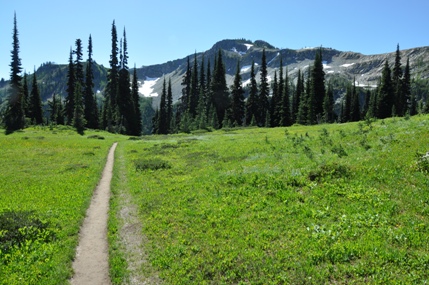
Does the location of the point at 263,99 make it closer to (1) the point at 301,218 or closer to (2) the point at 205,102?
(2) the point at 205,102

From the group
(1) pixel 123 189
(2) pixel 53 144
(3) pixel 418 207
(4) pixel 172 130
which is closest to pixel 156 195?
(1) pixel 123 189

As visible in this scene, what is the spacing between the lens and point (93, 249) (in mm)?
12531

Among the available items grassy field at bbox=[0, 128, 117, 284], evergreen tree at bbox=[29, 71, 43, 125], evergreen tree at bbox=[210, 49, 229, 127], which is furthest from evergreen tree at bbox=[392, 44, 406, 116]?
evergreen tree at bbox=[29, 71, 43, 125]

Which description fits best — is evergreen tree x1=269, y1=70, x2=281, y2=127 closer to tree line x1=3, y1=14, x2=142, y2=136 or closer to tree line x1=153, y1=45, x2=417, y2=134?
tree line x1=153, y1=45, x2=417, y2=134

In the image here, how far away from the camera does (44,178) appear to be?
2509 cm

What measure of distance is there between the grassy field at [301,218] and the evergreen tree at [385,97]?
244 feet

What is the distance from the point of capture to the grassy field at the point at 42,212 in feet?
34.6

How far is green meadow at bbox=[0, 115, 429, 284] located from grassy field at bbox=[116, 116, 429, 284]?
0.17ft

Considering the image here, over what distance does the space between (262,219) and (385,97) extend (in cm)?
9072

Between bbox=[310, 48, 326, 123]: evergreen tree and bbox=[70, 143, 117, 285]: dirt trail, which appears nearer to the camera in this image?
bbox=[70, 143, 117, 285]: dirt trail

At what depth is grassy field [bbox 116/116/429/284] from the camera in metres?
9.45

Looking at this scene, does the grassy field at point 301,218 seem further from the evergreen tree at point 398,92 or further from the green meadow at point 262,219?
the evergreen tree at point 398,92

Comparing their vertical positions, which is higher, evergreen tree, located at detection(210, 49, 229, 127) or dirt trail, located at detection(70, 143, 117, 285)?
evergreen tree, located at detection(210, 49, 229, 127)

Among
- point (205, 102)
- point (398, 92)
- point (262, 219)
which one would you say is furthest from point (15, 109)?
point (398, 92)
